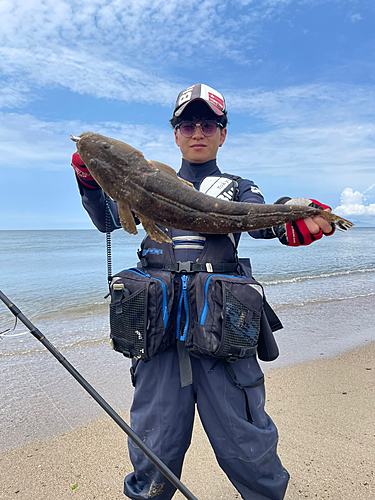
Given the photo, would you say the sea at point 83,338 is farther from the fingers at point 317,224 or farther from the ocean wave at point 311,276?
the fingers at point 317,224

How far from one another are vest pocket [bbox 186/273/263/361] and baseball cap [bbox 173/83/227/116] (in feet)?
4.21

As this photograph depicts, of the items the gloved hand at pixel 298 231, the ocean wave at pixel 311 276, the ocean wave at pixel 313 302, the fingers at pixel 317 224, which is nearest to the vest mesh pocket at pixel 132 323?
the gloved hand at pixel 298 231

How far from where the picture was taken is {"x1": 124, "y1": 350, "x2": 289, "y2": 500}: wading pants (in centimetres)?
240

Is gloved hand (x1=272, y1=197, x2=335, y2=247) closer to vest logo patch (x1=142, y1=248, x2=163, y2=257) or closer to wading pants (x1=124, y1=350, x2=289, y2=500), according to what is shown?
vest logo patch (x1=142, y1=248, x2=163, y2=257)

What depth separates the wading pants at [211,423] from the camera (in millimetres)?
2402

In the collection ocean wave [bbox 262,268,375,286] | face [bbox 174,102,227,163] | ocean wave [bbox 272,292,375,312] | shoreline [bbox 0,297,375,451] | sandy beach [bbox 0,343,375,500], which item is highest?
face [bbox 174,102,227,163]

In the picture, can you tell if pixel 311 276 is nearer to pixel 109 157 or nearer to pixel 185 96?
pixel 185 96

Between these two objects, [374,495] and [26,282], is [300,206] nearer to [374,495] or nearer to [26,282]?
[374,495]

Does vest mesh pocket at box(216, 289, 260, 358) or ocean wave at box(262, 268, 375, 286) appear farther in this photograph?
ocean wave at box(262, 268, 375, 286)

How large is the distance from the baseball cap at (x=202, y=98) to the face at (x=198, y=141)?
0.05 meters

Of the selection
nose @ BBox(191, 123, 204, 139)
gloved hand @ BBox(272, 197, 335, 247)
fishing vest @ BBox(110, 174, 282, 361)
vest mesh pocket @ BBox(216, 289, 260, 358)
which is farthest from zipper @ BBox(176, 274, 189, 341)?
nose @ BBox(191, 123, 204, 139)

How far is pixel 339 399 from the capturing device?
4645 mm

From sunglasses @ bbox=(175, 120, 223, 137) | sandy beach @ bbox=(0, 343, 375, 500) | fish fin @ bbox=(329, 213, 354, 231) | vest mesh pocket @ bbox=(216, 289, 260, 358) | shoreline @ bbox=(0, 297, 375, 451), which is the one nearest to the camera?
fish fin @ bbox=(329, 213, 354, 231)

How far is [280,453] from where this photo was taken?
3.61 m
